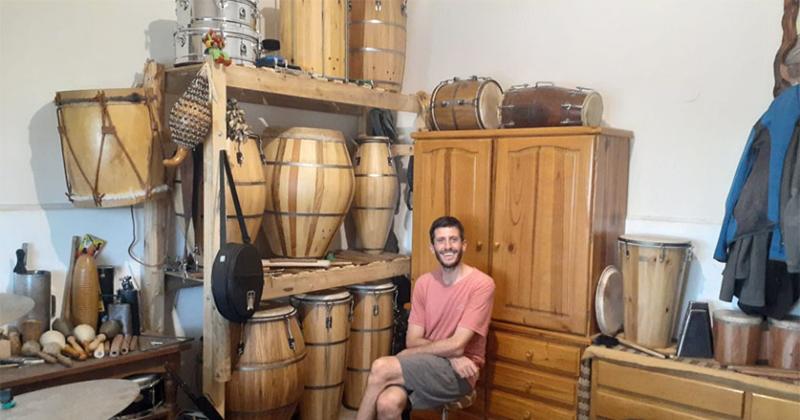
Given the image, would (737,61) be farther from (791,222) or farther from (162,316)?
(162,316)

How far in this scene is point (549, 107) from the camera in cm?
307

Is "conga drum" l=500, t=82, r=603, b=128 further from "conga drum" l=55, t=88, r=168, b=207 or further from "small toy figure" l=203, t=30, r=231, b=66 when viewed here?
"conga drum" l=55, t=88, r=168, b=207

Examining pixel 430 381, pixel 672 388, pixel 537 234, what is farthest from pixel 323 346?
pixel 672 388

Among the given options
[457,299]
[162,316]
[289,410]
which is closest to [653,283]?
[457,299]

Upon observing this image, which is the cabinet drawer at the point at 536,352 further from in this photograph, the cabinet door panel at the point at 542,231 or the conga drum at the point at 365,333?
the conga drum at the point at 365,333

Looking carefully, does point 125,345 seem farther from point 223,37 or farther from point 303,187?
point 223,37

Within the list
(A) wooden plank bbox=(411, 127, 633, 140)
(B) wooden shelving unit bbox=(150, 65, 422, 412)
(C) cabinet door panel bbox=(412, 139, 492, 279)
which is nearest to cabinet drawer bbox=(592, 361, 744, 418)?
(C) cabinet door panel bbox=(412, 139, 492, 279)

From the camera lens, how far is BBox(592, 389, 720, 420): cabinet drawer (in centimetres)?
266

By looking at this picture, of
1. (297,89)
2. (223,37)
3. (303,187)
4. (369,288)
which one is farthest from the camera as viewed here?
(369,288)

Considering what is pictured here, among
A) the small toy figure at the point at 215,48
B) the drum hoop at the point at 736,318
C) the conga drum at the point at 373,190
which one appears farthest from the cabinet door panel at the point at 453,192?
the small toy figure at the point at 215,48

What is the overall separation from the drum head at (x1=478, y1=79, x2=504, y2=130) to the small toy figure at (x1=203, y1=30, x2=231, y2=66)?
1322 millimetres

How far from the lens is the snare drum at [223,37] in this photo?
9.12 ft

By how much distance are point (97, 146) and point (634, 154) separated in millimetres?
2569

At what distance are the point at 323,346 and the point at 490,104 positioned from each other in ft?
5.11
